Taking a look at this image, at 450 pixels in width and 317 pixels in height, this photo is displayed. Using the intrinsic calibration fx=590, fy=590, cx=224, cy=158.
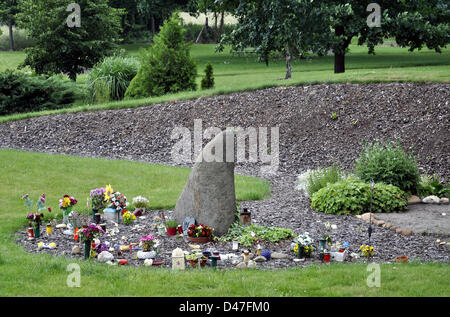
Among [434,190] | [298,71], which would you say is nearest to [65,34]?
[298,71]

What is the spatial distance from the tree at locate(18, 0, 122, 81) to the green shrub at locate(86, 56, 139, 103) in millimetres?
2483

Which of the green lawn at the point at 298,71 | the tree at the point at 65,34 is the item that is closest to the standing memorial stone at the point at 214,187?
the green lawn at the point at 298,71

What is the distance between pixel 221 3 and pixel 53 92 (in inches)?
273

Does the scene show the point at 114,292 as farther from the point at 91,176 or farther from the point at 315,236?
the point at 91,176

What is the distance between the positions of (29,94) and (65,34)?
400cm

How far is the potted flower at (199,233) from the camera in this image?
23.5 ft

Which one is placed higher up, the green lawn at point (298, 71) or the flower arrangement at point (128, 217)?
the green lawn at point (298, 71)

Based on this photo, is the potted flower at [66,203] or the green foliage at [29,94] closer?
the potted flower at [66,203]

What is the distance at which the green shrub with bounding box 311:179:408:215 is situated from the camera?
28.7 ft

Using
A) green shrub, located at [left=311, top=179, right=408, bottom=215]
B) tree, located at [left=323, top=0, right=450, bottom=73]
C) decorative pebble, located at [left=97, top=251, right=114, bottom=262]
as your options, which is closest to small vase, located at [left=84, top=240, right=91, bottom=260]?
decorative pebble, located at [left=97, top=251, right=114, bottom=262]

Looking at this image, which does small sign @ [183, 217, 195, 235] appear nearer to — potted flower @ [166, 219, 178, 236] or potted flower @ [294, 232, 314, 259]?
potted flower @ [166, 219, 178, 236]

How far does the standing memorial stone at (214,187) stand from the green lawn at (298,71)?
795 cm

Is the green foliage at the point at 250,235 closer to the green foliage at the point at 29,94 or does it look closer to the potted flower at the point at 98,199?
the potted flower at the point at 98,199

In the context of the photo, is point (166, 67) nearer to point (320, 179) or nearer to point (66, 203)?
point (320, 179)
